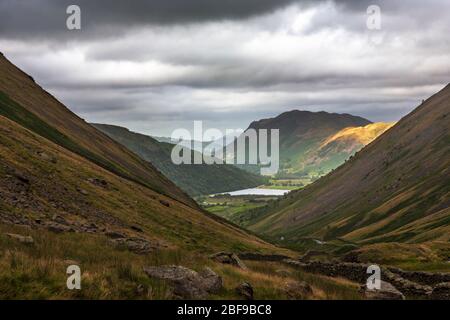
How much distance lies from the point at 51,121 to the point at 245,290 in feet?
367

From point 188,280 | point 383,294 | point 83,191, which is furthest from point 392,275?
point 83,191

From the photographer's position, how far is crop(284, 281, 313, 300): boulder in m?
21.4

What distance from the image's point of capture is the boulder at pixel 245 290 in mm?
20531

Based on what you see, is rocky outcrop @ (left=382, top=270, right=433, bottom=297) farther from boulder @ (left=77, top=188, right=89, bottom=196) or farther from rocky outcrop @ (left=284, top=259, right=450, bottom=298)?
boulder @ (left=77, top=188, right=89, bottom=196)

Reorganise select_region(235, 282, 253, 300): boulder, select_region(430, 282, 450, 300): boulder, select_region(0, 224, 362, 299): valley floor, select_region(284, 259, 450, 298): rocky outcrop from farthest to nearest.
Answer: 1. select_region(284, 259, 450, 298): rocky outcrop
2. select_region(430, 282, 450, 300): boulder
3. select_region(235, 282, 253, 300): boulder
4. select_region(0, 224, 362, 299): valley floor

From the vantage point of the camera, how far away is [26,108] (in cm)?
11400

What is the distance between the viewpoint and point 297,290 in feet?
71.9

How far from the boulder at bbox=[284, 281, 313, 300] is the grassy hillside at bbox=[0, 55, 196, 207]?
8537 cm

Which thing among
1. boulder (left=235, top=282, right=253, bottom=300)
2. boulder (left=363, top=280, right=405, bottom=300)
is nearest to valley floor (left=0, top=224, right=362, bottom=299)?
boulder (left=235, top=282, right=253, bottom=300)
